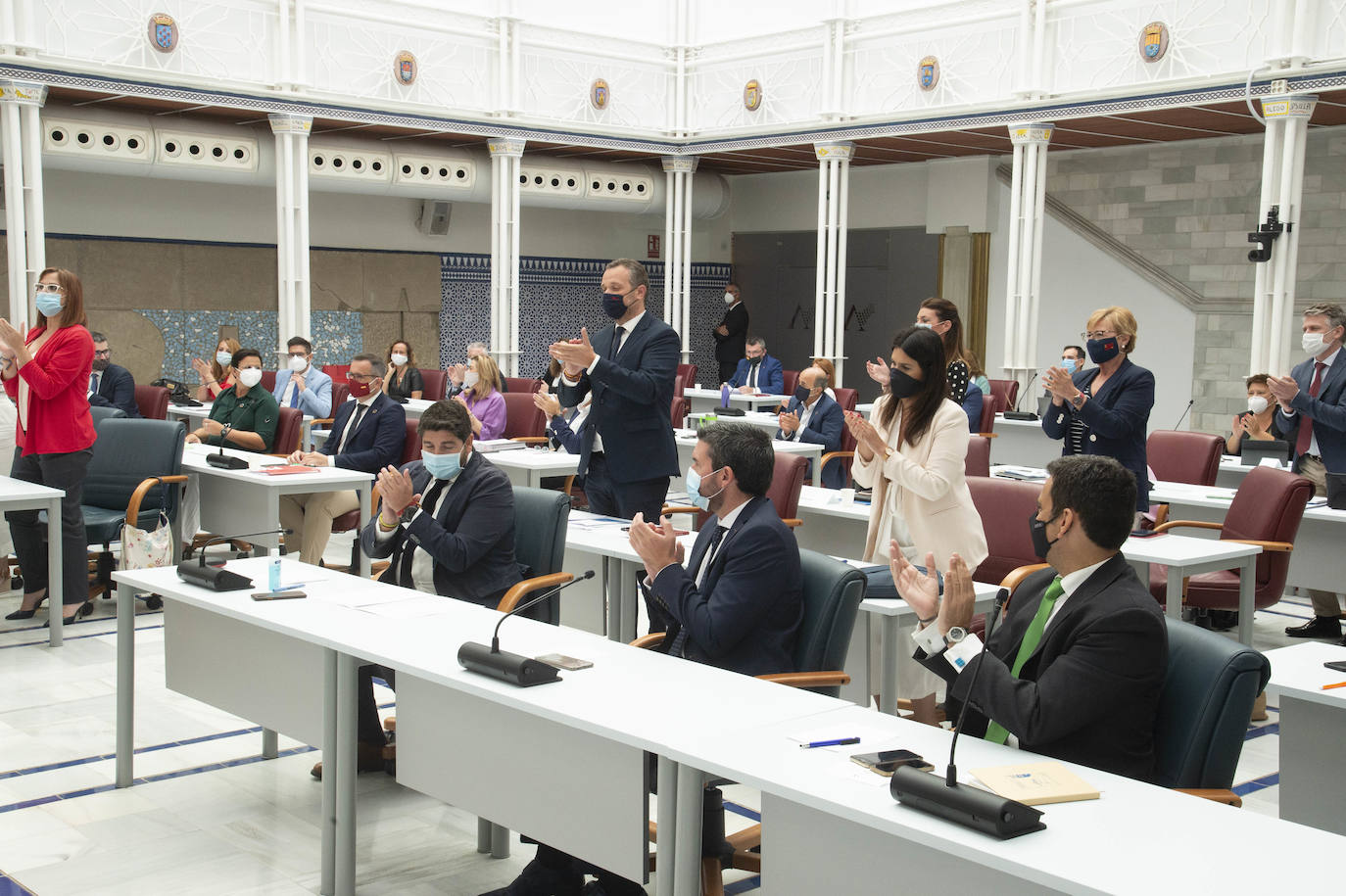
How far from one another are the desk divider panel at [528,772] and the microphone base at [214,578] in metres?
0.96

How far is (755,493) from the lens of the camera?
147 inches

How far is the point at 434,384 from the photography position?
40.4ft

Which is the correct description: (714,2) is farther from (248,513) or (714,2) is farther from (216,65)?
(248,513)

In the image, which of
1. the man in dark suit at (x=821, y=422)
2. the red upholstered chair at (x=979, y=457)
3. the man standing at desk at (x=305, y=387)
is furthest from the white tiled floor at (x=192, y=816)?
the man standing at desk at (x=305, y=387)

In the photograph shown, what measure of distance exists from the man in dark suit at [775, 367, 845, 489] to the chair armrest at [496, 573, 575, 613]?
458 cm

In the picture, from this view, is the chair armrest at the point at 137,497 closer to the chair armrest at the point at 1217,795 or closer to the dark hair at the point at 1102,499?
the dark hair at the point at 1102,499

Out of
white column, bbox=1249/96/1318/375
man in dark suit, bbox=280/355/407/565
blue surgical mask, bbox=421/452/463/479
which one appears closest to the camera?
blue surgical mask, bbox=421/452/463/479

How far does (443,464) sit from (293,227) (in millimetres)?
8925

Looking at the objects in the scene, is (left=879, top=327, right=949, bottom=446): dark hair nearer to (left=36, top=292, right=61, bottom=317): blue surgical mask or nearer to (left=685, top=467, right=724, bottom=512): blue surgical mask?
(left=685, top=467, right=724, bottom=512): blue surgical mask

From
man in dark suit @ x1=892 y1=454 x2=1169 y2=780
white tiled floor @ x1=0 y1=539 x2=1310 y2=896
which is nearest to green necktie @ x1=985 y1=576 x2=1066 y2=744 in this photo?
man in dark suit @ x1=892 y1=454 x2=1169 y2=780

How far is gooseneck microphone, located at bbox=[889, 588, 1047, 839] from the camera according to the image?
2.14m

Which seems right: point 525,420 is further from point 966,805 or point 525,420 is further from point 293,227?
point 966,805

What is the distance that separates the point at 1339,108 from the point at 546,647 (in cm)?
1086

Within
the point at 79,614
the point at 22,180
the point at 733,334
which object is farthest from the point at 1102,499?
the point at 733,334
